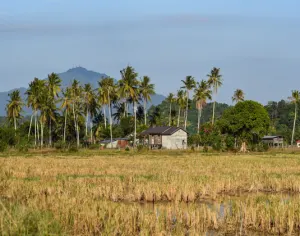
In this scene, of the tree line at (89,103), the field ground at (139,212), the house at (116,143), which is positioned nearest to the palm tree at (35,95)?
the tree line at (89,103)

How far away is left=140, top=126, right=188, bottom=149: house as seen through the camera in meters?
79.8

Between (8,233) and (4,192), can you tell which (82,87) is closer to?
(4,192)

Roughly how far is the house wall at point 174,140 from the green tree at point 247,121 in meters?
14.4

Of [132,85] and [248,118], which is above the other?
[132,85]

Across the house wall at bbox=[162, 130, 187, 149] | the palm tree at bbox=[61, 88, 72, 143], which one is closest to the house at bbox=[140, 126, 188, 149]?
the house wall at bbox=[162, 130, 187, 149]

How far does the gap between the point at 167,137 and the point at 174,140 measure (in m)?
1.46

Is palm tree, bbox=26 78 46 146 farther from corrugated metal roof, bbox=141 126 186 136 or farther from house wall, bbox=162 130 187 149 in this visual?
house wall, bbox=162 130 187 149

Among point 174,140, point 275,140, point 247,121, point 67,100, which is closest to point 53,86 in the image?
point 67,100

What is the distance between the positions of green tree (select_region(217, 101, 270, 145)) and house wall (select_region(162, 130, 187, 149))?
47.3 ft

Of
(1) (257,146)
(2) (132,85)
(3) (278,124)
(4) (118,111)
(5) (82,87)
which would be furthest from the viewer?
(3) (278,124)

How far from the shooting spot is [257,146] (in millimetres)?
63719

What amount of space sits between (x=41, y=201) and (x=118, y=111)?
8825 centimetres

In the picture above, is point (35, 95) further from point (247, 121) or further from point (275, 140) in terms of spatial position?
point (275, 140)

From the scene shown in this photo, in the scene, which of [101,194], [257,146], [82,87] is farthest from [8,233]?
[82,87]
